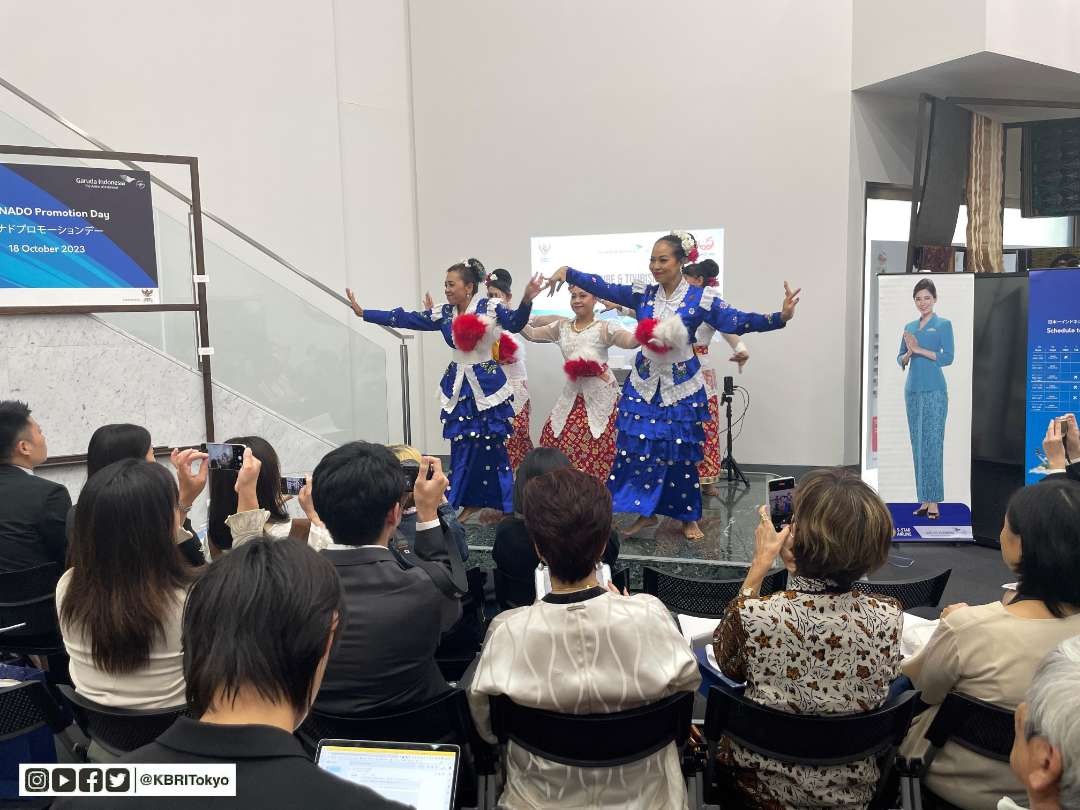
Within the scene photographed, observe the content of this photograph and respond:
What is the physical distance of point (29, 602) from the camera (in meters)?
2.54

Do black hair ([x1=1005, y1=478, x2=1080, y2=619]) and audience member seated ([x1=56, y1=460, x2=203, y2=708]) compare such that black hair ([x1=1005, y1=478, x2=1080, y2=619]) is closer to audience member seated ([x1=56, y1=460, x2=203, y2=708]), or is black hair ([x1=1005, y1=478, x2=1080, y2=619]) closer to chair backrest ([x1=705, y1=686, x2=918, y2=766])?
chair backrest ([x1=705, y1=686, x2=918, y2=766])

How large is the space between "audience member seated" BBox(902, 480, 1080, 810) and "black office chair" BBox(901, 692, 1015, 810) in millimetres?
22

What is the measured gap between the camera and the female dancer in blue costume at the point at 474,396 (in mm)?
4805

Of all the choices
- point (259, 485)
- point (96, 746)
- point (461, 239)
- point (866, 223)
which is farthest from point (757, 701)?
point (461, 239)

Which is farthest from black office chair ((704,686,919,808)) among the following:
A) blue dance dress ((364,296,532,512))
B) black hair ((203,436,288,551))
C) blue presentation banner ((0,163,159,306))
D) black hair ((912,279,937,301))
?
blue presentation banner ((0,163,159,306))

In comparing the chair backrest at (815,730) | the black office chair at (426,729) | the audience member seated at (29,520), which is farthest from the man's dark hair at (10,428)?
the chair backrest at (815,730)

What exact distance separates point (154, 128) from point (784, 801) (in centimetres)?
667

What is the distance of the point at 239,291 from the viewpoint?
517cm

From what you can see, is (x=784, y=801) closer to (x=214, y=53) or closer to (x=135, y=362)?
(x=135, y=362)

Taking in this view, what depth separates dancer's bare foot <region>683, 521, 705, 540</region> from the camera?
4414 millimetres

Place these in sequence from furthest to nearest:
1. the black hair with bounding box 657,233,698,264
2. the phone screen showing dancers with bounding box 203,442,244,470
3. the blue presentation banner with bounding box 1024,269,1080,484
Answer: the blue presentation banner with bounding box 1024,269,1080,484, the black hair with bounding box 657,233,698,264, the phone screen showing dancers with bounding box 203,442,244,470

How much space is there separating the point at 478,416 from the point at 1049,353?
3276 mm

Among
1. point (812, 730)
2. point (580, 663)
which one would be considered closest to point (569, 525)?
point (580, 663)

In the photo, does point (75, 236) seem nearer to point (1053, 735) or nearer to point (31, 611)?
point (31, 611)
